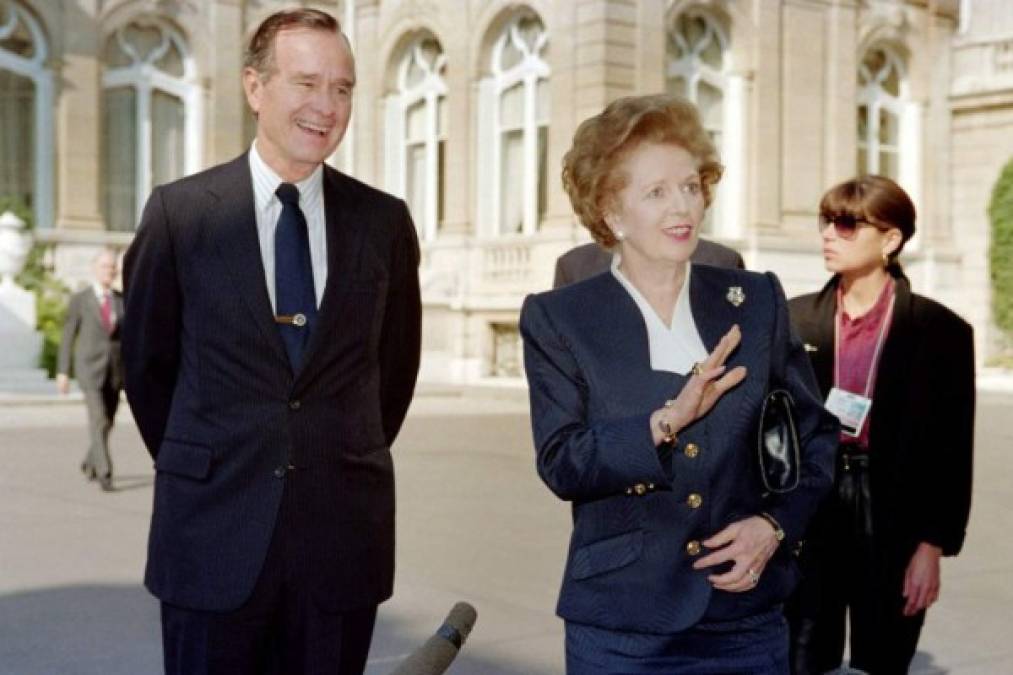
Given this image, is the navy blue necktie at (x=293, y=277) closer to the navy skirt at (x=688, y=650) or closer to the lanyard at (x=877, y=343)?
the navy skirt at (x=688, y=650)

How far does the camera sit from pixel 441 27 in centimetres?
2675

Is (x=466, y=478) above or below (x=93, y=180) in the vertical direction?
below

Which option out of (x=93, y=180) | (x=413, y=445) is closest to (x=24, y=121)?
(x=93, y=180)

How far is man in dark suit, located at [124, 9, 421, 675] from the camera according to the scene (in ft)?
11.1

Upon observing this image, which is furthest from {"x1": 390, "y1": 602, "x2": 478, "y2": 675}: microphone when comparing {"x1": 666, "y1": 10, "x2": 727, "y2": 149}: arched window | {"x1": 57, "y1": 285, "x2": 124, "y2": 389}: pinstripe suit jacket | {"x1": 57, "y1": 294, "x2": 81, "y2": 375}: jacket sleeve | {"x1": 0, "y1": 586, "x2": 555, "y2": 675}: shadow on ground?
{"x1": 666, "y1": 10, "x2": 727, "y2": 149}: arched window

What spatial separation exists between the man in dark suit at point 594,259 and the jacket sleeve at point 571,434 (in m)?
3.53

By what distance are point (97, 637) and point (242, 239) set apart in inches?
146

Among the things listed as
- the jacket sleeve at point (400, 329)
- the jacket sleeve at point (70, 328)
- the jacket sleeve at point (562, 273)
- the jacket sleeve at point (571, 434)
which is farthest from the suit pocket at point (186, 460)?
the jacket sleeve at point (70, 328)

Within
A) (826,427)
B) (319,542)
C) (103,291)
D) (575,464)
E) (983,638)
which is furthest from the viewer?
(103,291)

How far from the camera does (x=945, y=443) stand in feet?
14.8

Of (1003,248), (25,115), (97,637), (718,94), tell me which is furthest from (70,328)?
(1003,248)

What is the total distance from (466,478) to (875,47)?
18.9 meters

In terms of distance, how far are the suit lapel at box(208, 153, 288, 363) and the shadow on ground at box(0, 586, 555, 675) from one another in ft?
9.75

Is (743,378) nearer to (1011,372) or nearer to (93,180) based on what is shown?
(93,180)
